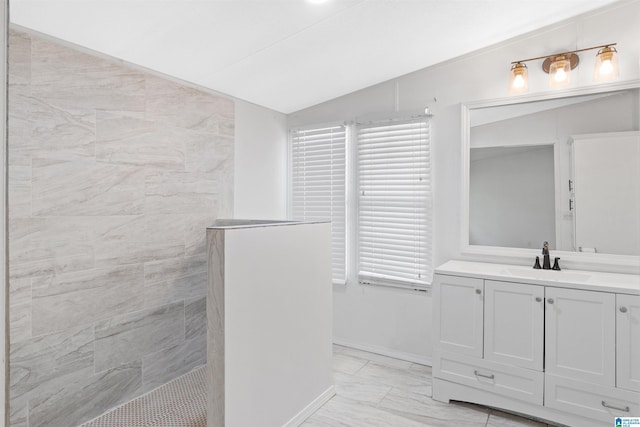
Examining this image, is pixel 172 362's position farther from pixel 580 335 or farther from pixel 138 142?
pixel 580 335

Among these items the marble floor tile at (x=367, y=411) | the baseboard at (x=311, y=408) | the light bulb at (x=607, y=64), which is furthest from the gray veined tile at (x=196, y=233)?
the light bulb at (x=607, y=64)

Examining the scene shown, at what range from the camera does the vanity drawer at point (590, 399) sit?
199cm

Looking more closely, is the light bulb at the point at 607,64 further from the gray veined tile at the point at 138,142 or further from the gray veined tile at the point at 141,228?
the gray veined tile at the point at 141,228

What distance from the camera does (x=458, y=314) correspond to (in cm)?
246

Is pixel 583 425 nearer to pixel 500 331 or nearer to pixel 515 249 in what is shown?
pixel 500 331

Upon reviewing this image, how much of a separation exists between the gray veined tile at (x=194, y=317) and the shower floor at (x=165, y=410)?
0.36 meters

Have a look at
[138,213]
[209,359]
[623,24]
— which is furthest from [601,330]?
[138,213]

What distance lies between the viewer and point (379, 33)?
2.38 m

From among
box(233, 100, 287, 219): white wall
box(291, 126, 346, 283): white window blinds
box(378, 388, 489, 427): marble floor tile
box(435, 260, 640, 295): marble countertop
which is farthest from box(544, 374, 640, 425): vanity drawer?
box(233, 100, 287, 219): white wall

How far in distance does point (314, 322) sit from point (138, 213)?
1352 millimetres

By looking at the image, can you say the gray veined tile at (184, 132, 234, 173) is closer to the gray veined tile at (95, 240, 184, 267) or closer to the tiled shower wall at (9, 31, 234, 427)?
the tiled shower wall at (9, 31, 234, 427)

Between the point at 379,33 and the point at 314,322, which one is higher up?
the point at 379,33

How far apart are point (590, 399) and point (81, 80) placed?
11.2 ft

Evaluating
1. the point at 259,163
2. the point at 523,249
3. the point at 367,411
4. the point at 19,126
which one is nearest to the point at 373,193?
the point at 259,163
